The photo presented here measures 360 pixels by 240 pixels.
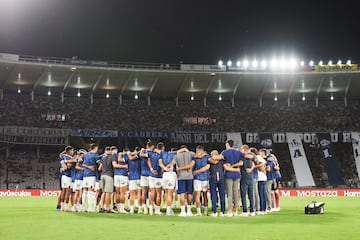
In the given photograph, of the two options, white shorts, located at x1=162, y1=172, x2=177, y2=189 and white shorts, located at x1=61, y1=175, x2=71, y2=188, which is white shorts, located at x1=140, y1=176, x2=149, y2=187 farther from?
white shorts, located at x1=61, y1=175, x2=71, y2=188

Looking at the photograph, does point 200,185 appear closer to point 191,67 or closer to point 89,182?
point 89,182

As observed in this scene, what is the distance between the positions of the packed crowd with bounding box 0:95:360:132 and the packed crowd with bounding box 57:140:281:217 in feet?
99.5

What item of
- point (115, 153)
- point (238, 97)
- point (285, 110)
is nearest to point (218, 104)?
point (238, 97)

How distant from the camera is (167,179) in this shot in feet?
45.7

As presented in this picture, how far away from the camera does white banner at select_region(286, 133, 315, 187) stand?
4300cm

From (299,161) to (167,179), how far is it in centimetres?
3352

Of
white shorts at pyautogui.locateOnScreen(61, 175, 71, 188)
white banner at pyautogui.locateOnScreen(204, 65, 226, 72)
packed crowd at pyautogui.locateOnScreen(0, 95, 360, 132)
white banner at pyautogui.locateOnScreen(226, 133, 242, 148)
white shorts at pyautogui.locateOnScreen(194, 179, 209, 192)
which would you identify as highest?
white banner at pyautogui.locateOnScreen(204, 65, 226, 72)

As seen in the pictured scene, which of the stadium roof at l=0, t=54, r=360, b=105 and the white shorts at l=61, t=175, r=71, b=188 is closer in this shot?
the white shorts at l=61, t=175, r=71, b=188

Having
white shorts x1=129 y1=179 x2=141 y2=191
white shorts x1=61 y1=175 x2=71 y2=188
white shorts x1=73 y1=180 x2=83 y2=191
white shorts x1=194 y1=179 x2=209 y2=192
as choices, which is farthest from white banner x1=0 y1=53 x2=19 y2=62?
white shorts x1=194 y1=179 x2=209 y2=192

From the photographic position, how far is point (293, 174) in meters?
44.8

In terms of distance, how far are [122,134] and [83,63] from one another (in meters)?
7.93

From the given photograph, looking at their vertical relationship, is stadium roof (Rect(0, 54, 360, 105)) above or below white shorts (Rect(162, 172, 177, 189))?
above

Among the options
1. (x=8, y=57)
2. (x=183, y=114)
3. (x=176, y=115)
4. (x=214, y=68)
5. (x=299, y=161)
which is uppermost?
(x=8, y=57)

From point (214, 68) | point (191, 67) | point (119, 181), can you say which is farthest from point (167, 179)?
point (214, 68)
